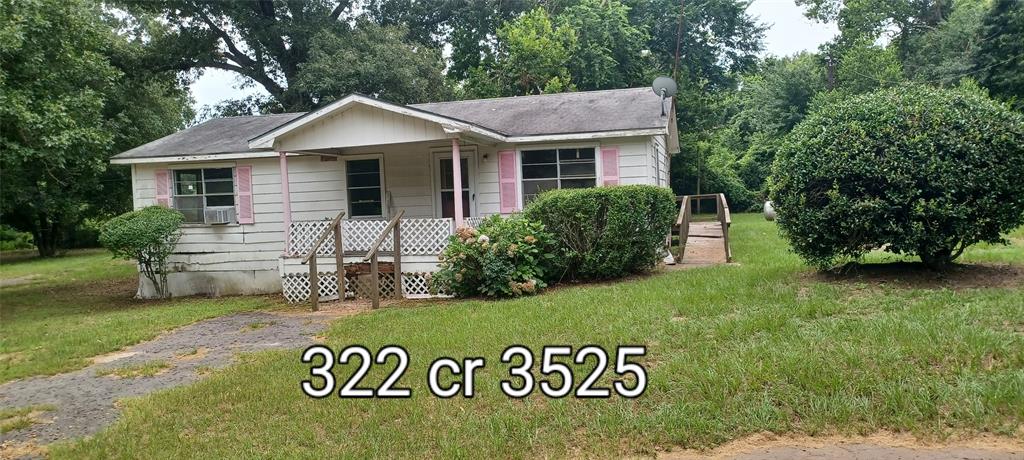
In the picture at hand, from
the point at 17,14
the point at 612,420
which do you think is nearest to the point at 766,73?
the point at 17,14

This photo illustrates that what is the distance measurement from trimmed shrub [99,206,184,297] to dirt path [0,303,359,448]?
12.1 ft

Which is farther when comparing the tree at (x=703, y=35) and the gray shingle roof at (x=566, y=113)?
the tree at (x=703, y=35)

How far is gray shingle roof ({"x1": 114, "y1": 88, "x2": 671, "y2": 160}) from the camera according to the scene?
11.5 meters

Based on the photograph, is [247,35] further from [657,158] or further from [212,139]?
[657,158]

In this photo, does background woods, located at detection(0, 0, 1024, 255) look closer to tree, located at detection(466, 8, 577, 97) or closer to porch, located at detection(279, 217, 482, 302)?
tree, located at detection(466, 8, 577, 97)

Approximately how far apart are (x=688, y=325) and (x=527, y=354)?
1.47 meters

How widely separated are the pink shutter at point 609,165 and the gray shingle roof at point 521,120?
437 mm

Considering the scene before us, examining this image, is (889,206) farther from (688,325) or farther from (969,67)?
(969,67)

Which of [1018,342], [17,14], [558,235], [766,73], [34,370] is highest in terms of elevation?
[766,73]

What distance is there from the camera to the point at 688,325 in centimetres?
572

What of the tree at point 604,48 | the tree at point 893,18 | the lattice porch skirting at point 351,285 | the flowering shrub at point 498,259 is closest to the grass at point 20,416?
the flowering shrub at point 498,259

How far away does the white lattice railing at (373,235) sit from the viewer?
34.3ft

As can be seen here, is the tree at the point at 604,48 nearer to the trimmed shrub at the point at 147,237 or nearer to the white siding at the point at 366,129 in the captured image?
the white siding at the point at 366,129

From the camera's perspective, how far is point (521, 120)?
1252 cm
